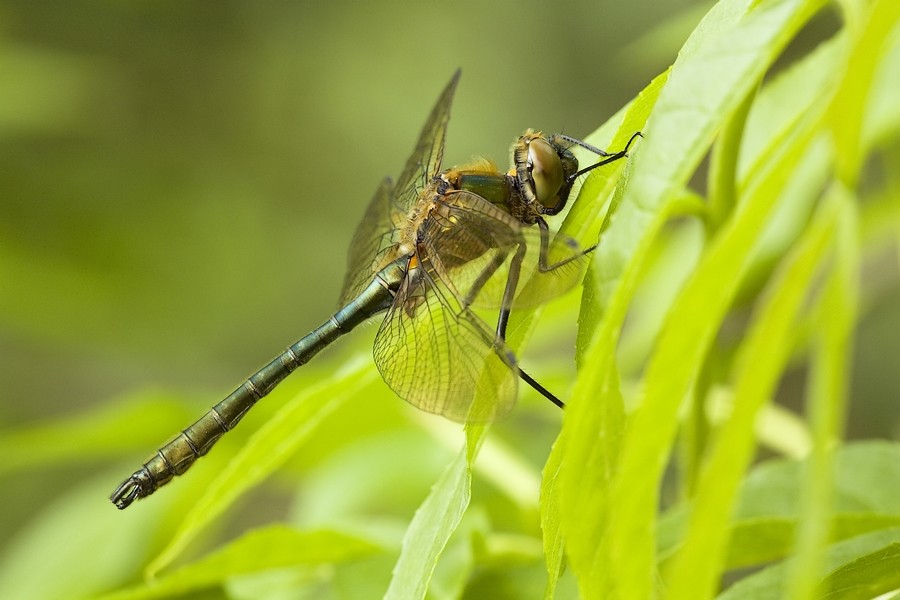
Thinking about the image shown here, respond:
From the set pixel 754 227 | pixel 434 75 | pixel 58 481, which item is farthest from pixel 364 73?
pixel 754 227

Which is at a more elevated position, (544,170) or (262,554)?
(544,170)

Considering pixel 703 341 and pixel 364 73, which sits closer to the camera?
pixel 703 341

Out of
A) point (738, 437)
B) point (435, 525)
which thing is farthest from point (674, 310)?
point (435, 525)

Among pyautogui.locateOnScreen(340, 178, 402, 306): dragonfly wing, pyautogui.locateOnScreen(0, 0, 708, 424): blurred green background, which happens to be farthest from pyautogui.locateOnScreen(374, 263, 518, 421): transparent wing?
pyautogui.locateOnScreen(0, 0, 708, 424): blurred green background

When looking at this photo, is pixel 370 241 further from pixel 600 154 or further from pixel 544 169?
pixel 600 154

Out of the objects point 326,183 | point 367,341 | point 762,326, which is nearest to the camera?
point 762,326

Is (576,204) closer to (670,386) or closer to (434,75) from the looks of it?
(670,386)

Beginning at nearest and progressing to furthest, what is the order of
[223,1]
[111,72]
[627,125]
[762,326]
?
[762,326], [627,125], [111,72], [223,1]

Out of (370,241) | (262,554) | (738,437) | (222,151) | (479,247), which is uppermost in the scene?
(222,151)
